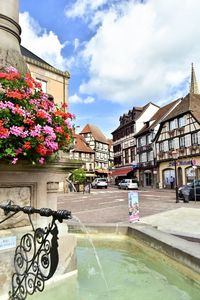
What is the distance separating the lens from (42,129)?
3.57m

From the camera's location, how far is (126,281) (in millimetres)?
4137

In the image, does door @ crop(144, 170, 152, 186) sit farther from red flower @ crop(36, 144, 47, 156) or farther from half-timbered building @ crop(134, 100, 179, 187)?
red flower @ crop(36, 144, 47, 156)

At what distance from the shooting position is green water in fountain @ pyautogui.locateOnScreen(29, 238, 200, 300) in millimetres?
3652

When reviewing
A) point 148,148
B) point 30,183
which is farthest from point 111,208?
point 148,148

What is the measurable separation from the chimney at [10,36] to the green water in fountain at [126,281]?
10.3ft

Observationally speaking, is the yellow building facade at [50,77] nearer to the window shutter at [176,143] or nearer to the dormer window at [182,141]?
the window shutter at [176,143]

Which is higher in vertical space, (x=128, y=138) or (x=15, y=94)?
(x=128, y=138)

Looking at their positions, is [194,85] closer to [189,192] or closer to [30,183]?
[189,192]

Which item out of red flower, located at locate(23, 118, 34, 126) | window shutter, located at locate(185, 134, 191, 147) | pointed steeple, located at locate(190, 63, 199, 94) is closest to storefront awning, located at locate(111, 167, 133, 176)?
window shutter, located at locate(185, 134, 191, 147)

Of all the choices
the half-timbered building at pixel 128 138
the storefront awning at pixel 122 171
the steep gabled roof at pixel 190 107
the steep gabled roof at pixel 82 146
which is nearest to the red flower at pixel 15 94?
the steep gabled roof at pixel 190 107

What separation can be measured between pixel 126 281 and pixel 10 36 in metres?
3.95

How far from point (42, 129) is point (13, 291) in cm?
186

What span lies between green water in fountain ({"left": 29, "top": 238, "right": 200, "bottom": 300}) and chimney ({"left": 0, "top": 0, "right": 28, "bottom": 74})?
3139 millimetres

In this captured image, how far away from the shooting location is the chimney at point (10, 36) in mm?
4387
